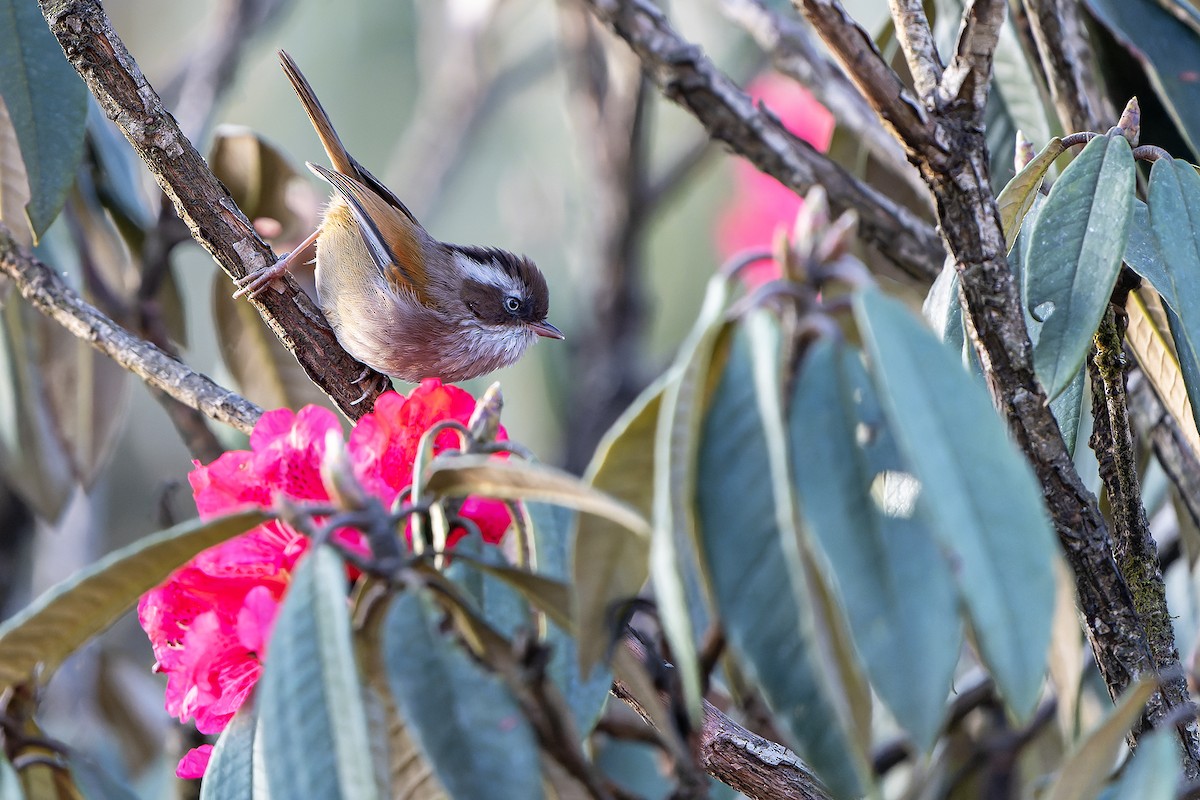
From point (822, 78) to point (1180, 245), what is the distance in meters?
1.60

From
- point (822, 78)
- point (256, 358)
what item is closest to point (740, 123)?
point (822, 78)

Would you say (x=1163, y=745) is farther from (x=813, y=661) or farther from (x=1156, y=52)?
(x=1156, y=52)

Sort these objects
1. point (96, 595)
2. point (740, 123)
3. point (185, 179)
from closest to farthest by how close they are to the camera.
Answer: point (96, 595)
point (185, 179)
point (740, 123)

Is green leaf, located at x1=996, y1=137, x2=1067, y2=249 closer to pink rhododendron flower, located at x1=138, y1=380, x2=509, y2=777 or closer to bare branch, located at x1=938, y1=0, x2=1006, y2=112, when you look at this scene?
bare branch, located at x1=938, y1=0, x2=1006, y2=112

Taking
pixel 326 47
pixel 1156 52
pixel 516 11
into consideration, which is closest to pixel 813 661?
pixel 1156 52

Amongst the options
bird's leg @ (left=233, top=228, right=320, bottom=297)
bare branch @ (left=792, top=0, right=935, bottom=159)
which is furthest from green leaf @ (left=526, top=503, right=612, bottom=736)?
bird's leg @ (left=233, top=228, right=320, bottom=297)

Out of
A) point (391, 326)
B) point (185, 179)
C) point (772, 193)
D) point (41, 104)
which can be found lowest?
point (772, 193)

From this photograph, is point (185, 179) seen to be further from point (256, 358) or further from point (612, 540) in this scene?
point (612, 540)

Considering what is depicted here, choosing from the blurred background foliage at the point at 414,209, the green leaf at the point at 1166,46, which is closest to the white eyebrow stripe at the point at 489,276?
the blurred background foliage at the point at 414,209

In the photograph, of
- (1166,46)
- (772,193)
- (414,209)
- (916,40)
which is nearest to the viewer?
(916,40)

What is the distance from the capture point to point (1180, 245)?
1365 mm

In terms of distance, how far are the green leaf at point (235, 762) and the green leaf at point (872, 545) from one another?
2.26ft

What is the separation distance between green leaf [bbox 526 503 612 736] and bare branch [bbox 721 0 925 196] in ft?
5.96

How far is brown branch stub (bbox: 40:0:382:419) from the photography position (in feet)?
6.13
